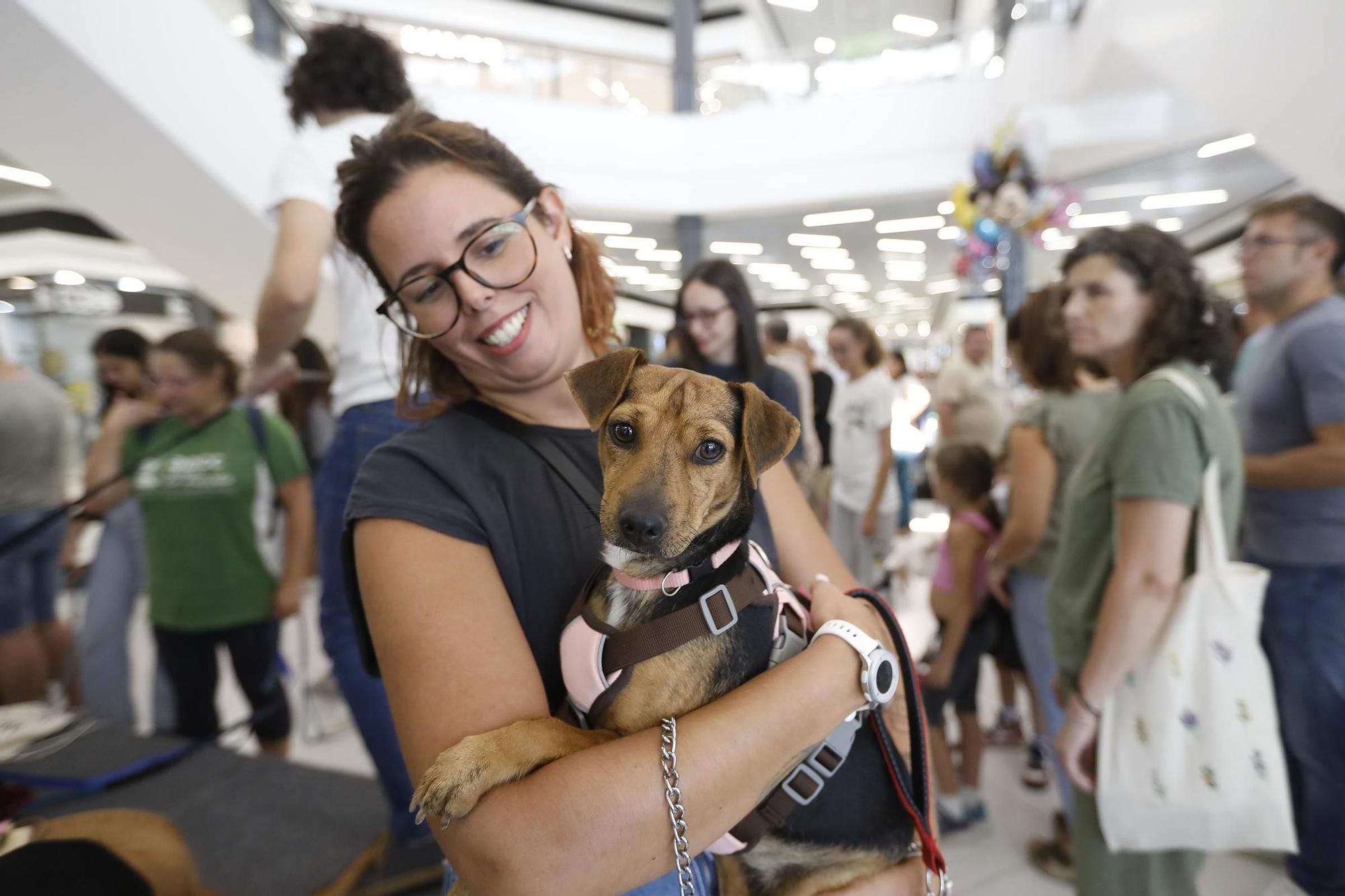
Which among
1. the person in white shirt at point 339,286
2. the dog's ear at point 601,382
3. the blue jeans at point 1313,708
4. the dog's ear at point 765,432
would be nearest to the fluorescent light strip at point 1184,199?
the blue jeans at point 1313,708

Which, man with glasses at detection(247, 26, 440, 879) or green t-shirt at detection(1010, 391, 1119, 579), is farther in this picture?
green t-shirt at detection(1010, 391, 1119, 579)

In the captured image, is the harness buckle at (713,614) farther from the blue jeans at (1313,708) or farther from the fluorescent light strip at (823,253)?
the fluorescent light strip at (823,253)

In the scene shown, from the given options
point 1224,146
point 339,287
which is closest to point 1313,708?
point 339,287

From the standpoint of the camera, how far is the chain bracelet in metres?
0.84

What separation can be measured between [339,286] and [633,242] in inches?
441

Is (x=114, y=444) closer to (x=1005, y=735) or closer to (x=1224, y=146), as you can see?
(x=1005, y=735)

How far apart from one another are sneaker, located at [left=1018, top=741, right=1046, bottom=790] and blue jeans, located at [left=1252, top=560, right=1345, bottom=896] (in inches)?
50.6

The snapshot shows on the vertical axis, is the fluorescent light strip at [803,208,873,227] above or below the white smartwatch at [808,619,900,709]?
above

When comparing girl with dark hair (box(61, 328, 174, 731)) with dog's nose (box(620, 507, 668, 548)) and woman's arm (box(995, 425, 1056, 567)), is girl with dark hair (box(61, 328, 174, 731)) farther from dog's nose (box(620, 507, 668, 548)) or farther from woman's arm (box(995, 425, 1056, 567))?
woman's arm (box(995, 425, 1056, 567))

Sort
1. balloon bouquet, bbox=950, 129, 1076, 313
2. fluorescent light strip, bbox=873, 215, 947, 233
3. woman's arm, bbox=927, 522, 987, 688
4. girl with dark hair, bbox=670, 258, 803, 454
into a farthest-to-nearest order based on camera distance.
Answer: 1. fluorescent light strip, bbox=873, 215, 947, 233
2. balloon bouquet, bbox=950, 129, 1076, 313
3. woman's arm, bbox=927, 522, 987, 688
4. girl with dark hair, bbox=670, 258, 803, 454

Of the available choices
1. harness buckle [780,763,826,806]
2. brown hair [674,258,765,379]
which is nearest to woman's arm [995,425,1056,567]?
brown hair [674,258,765,379]

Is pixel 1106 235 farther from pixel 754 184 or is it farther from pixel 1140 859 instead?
pixel 754 184

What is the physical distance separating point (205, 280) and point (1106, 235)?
6551 millimetres

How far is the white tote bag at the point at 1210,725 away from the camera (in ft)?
5.64
